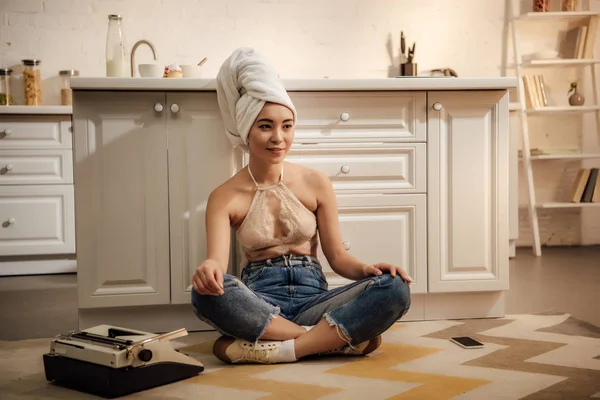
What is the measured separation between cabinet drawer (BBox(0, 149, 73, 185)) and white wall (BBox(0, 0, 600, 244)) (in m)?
0.60

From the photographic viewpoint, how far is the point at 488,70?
181 inches

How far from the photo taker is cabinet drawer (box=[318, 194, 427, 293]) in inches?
94.7

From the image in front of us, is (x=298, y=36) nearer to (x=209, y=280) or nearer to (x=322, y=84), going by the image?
(x=322, y=84)

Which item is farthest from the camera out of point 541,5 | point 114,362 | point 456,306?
point 541,5

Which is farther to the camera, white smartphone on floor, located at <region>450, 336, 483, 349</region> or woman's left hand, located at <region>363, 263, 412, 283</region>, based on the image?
white smartphone on floor, located at <region>450, 336, 483, 349</region>

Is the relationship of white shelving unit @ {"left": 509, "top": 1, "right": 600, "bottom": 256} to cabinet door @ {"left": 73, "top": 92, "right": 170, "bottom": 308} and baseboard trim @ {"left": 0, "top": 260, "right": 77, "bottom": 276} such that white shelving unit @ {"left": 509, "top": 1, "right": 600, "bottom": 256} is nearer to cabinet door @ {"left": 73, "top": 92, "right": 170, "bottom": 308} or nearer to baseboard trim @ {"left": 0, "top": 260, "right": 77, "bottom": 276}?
cabinet door @ {"left": 73, "top": 92, "right": 170, "bottom": 308}

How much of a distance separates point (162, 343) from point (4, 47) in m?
3.15

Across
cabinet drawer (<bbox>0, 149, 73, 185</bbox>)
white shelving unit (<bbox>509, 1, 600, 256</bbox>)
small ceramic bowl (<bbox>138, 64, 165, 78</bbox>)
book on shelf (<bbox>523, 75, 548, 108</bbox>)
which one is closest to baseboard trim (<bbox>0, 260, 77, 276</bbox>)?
cabinet drawer (<bbox>0, 149, 73, 185</bbox>)

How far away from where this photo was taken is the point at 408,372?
5.88 feet

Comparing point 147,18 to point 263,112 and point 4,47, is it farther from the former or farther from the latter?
point 263,112

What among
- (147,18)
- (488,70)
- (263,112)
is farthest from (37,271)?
(488,70)

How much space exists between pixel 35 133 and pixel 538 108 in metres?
2.98

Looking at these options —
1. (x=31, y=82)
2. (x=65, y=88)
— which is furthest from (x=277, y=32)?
(x=31, y=82)

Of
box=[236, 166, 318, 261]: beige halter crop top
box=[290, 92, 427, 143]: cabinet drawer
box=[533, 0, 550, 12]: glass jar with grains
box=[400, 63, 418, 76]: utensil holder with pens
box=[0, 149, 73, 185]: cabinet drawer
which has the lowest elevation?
box=[236, 166, 318, 261]: beige halter crop top
